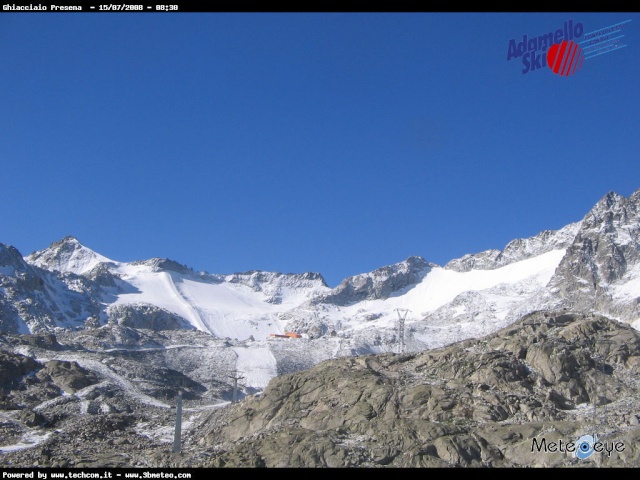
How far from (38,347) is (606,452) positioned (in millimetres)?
137980

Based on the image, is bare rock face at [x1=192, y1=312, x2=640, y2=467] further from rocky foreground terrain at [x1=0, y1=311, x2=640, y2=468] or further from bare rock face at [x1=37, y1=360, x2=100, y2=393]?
bare rock face at [x1=37, y1=360, x2=100, y2=393]

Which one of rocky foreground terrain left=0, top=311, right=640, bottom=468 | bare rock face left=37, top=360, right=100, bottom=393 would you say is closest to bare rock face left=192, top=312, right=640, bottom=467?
rocky foreground terrain left=0, top=311, right=640, bottom=468

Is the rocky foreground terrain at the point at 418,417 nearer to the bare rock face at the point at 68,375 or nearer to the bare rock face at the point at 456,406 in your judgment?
the bare rock face at the point at 456,406

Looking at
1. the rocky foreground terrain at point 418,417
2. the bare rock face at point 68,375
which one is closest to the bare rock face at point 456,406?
the rocky foreground terrain at point 418,417

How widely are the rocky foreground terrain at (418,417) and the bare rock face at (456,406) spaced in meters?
0.14

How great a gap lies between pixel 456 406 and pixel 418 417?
3969 mm

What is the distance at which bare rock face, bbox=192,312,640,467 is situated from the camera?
195 ft

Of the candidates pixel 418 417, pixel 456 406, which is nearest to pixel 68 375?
pixel 418 417

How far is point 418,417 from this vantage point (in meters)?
67.7

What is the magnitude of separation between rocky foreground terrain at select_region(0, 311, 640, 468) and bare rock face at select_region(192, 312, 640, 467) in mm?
140

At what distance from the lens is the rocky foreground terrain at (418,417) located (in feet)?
195

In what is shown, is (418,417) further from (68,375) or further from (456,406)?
(68,375)

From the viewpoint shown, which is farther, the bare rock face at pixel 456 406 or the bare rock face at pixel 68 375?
the bare rock face at pixel 68 375

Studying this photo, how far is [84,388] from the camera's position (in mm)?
123312
